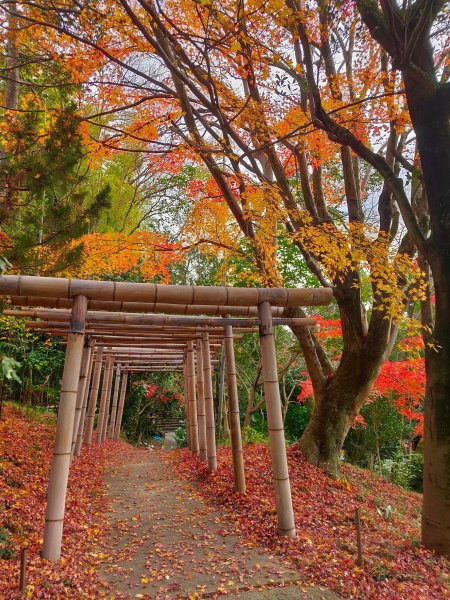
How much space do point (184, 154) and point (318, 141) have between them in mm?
2812

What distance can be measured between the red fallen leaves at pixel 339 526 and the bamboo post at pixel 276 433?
0.83ft

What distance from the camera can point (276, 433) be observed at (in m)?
5.21

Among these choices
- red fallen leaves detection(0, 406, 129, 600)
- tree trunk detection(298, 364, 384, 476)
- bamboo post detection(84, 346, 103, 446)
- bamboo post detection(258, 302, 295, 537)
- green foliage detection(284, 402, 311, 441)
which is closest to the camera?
red fallen leaves detection(0, 406, 129, 600)

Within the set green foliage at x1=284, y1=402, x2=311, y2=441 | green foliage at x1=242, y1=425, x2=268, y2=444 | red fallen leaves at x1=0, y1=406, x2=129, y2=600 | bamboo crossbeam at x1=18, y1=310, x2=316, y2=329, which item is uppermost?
bamboo crossbeam at x1=18, y1=310, x2=316, y2=329

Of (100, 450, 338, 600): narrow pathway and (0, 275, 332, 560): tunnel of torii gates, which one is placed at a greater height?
(0, 275, 332, 560): tunnel of torii gates

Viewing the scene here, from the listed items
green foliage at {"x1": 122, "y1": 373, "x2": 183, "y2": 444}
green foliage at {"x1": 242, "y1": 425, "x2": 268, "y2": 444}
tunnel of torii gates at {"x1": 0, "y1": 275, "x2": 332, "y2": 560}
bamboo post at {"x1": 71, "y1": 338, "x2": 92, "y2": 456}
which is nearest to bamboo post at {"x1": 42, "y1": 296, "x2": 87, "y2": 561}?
tunnel of torii gates at {"x1": 0, "y1": 275, "x2": 332, "y2": 560}


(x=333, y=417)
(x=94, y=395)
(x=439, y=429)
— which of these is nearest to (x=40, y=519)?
(x=439, y=429)

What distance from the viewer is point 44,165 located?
5.45 m

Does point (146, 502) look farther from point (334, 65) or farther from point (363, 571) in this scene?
point (334, 65)

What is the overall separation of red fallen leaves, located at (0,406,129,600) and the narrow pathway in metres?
0.28

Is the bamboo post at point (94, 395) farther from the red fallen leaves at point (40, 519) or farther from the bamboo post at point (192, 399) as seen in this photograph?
the bamboo post at point (192, 399)

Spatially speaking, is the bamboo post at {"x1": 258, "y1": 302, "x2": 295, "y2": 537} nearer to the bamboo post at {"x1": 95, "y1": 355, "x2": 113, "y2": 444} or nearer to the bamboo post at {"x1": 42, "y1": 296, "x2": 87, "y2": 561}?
the bamboo post at {"x1": 42, "y1": 296, "x2": 87, "y2": 561}

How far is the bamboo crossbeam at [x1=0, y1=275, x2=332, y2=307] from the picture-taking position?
4.41 meters

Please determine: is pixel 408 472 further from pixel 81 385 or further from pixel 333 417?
pixel 81 385
